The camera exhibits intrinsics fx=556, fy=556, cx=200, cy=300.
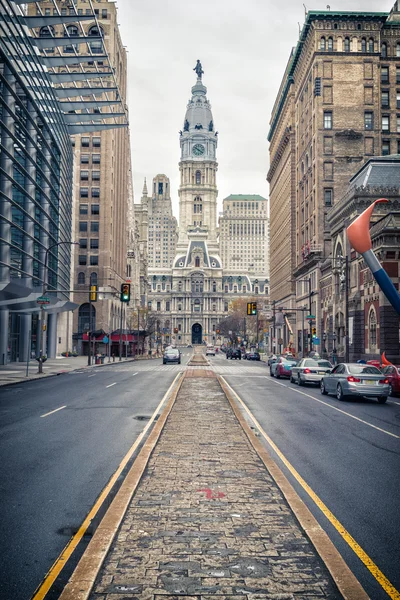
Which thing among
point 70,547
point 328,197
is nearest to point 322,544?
point 70,547

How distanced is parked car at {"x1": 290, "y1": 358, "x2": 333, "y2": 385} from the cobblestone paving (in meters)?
18.5

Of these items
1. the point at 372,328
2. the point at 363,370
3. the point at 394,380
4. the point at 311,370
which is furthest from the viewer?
the point at 372,328

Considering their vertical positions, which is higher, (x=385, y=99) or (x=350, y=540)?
(x=385, y=99)

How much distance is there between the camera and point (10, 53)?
123 ft

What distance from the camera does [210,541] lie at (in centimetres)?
583

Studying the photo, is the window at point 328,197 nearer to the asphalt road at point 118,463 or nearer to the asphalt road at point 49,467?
the asphalt road at point 118,463

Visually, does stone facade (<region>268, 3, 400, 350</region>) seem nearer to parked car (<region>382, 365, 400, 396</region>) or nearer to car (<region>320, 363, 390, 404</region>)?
parked car (<region>382, 365, 400, 396</region>)

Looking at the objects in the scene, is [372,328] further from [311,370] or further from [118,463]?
[118,463]

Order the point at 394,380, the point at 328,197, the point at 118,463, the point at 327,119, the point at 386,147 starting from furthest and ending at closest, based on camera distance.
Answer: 1. the point at 386,147
2. the point at 327,119
3. the point at 328,197
4. the point at 394,380
5. the point at 118,463

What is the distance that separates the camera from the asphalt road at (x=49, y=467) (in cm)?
566

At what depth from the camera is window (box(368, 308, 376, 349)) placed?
141 ft

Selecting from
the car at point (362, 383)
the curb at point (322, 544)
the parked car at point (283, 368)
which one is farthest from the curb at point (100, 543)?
the parked car at point (283, 368)

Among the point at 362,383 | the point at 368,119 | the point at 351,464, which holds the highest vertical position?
the point at 368,119

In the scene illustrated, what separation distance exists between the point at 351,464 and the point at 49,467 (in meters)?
5.31
